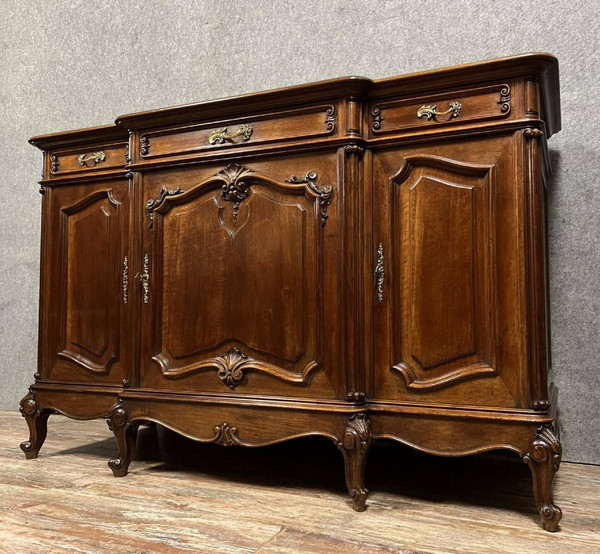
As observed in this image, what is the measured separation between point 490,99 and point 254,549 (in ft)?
3.98

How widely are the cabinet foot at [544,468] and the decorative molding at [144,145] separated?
1.41 meters

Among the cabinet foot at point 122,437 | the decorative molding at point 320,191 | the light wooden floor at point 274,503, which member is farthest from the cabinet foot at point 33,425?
the decorative molding at point 320,191

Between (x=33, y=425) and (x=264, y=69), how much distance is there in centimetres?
169

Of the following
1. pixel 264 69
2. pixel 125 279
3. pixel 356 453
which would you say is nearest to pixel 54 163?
pixel 125 279

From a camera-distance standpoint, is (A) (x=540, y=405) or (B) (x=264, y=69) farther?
(B) (x=264, y=69)

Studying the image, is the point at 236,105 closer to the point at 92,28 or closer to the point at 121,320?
the point at 121,320

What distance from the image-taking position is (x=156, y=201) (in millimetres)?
1958

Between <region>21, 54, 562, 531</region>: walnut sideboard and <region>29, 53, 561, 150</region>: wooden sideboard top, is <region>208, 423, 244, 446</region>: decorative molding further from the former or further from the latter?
<region>29, 53, 561, 150</region>: wooden sideboard top

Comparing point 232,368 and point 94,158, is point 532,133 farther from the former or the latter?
point 94,158

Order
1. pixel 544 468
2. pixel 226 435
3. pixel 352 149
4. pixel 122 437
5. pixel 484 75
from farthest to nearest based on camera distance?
pixel 122 437
pixel 226 435
pixel 352 149
pixel 484 75
pixel 544 468

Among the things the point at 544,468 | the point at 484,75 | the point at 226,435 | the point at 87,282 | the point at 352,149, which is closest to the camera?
the point at 544,468

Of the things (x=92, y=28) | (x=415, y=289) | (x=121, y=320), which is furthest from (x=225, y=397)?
(x=92, y=28)

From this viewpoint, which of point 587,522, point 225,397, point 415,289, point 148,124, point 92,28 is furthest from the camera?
point 92,28

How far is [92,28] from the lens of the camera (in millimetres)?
3076
